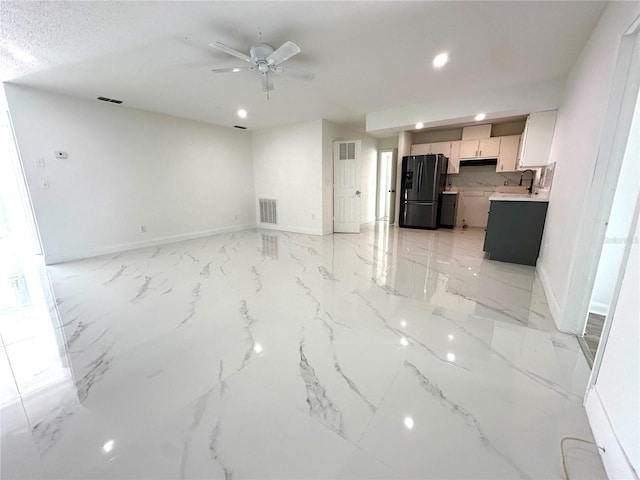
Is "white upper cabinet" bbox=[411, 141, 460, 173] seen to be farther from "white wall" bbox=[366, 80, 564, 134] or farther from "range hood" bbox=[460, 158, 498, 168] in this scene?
"white wall" bbox=[366, 80, 564, 134]

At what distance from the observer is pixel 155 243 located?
4.94 metres

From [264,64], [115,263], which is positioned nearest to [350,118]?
[264,64]

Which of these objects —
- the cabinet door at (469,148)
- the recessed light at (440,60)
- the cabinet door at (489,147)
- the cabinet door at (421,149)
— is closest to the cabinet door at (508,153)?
the cabinet door at (489,147)

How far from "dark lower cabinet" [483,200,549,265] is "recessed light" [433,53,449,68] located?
191 centimetres

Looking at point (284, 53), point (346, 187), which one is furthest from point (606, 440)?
point (346, 187)

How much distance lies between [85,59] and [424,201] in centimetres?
599

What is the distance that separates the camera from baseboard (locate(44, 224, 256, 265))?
12.6 feet

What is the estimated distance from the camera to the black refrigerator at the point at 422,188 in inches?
230

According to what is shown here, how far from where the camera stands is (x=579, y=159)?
2141mm

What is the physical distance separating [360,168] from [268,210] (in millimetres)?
2503

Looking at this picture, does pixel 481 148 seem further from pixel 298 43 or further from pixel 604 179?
pixel 298 43

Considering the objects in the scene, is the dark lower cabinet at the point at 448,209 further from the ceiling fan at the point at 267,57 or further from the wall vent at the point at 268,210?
the ceiling fan at the point at 267,57

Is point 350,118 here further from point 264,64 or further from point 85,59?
point 85,59

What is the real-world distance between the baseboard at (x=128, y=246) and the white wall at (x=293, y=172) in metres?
1.30
